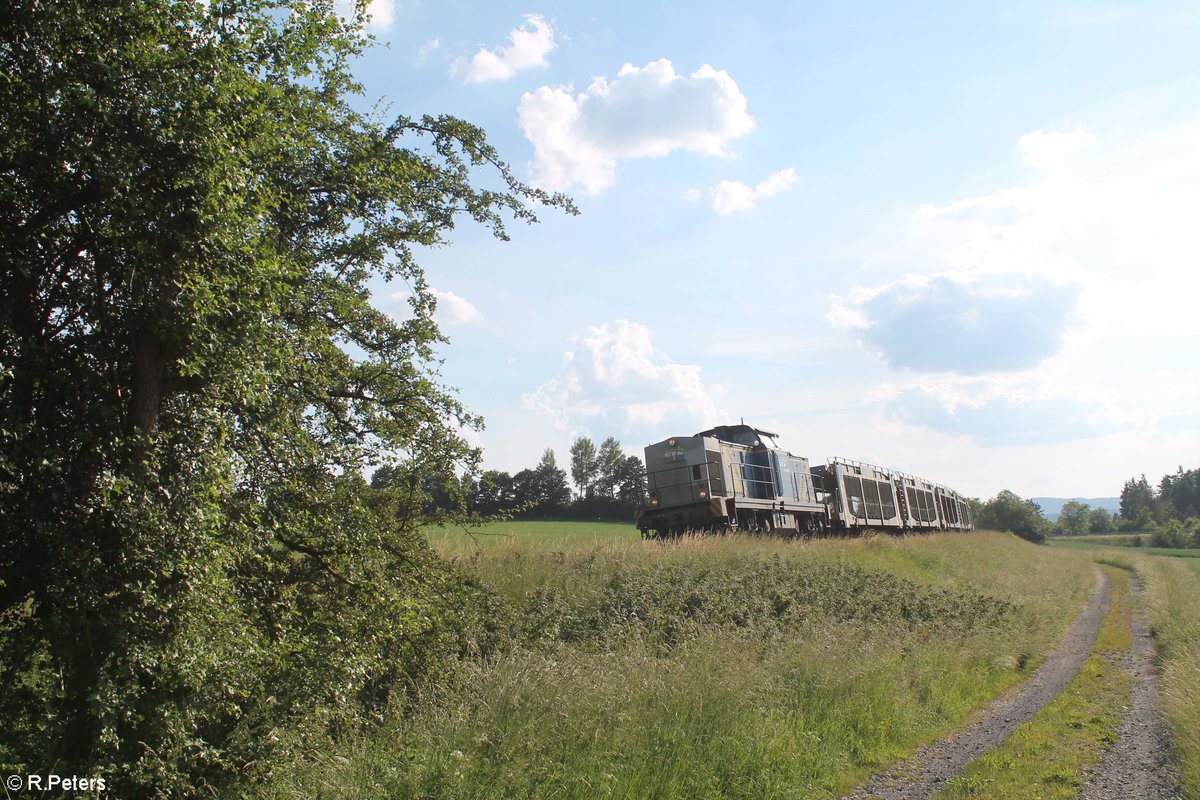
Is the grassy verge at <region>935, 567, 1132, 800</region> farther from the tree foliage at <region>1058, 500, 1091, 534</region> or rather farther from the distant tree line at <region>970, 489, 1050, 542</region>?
the tree foliage at <region>1058, 500, 1091, 534</region>

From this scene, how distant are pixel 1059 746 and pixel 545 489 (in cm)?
6033

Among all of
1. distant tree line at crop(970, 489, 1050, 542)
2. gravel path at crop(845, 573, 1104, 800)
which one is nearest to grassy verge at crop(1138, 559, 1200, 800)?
gravel path at crop(845, 573, 1104, 800)

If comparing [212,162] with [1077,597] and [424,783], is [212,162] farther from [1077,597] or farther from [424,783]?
[1077,597]

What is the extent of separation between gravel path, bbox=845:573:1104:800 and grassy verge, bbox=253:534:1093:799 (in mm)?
255

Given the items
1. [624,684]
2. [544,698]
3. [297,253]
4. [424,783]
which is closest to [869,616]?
[624,684]

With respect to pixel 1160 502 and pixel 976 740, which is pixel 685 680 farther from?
pixel 1160 502

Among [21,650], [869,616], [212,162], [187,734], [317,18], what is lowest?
[869,616]

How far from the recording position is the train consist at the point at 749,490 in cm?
2264

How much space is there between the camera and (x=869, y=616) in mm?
15773

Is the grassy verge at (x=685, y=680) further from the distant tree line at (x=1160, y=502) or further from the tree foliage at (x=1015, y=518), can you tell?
the distant tree line at (x=1160, y=502)

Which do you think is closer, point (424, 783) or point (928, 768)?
point (424, 783)

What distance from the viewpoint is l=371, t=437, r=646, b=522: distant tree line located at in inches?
350

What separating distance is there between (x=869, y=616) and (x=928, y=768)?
7.36 metres

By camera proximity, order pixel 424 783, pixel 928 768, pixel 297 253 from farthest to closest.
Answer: pixel 928 768 → pixel 297 253 → pixel 424 783
